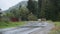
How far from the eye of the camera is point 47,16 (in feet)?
169

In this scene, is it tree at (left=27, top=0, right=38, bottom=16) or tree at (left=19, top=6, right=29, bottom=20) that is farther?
tree at (left=27, top=0, right=38, bottom=16)

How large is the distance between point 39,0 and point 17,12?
8.52 meters

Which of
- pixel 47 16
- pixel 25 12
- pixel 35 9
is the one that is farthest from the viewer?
pixel 35 9

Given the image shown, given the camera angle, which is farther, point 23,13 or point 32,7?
point 32,7

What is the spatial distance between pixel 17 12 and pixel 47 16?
9.05m

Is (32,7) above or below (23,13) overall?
above

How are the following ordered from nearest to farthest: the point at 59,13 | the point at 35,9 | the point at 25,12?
the point at 59,13
the point at 25,12
the point at 35,9

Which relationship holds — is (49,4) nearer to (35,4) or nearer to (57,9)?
(57,9)

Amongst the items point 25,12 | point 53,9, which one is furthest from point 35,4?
point 53,9

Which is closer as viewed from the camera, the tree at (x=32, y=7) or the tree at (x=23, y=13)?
the tree at (x=23, y=13)

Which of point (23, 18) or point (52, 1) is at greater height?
point (52, 1)

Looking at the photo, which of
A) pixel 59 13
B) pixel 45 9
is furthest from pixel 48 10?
pixel 59 13

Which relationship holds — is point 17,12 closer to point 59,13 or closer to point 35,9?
point 35,9

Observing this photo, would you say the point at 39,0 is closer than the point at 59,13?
No
